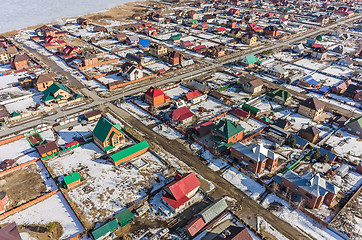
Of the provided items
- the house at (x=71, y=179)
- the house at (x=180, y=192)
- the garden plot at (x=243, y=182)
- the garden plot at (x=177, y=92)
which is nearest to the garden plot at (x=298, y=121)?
the garden plot at (x=243, y=182)

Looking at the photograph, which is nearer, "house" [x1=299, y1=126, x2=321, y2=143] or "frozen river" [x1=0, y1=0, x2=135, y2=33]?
"house" [x1=299, y1=126, x2=321, y2=143]

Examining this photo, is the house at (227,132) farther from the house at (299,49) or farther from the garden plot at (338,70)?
the house at (299,49)

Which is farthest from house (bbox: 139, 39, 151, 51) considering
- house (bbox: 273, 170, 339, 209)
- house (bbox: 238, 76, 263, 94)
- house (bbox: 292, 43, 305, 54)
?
house (bbox: 273, 170, 339, 209)

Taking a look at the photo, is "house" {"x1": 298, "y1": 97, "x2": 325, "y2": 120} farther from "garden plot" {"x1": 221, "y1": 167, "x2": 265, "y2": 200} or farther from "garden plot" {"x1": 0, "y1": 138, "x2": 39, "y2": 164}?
"garden plot" {"x1": 0, "y1": 138, "x2": 39, "y2": 164}

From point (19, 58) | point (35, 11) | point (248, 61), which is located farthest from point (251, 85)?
point (35, 11)

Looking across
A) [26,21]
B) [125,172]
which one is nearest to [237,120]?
[125,172]
